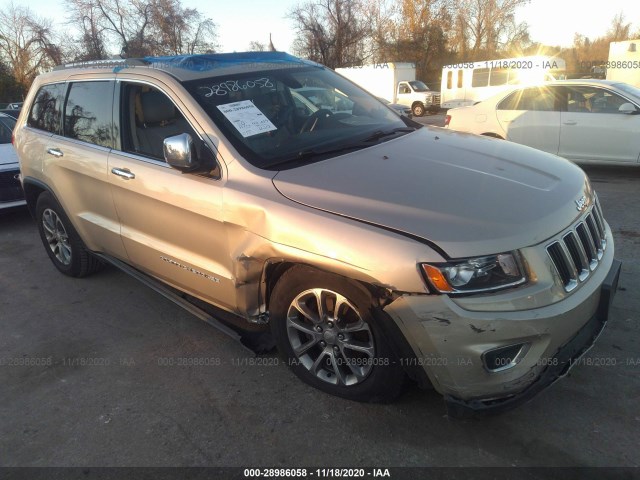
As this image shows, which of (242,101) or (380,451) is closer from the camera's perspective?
(380,451)

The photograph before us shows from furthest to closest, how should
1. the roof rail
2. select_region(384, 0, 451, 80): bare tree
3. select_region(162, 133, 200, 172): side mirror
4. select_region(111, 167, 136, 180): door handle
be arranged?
select_region(384, 0, 451, 80): bare tree, the roof rail, select_region(111, 167, 136, 180): door handle, select_region(162, 133, 200, 172): side mirror

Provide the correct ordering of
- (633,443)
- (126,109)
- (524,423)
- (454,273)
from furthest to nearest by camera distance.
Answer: (126,109)
(524,423)
(633,443)
(454,273)

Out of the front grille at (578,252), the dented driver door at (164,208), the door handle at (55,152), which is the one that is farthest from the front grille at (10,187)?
the front grille at (578,252)

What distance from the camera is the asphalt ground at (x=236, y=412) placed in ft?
7.97

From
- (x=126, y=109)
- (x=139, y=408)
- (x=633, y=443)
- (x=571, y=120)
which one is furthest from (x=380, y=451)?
(x=571, y=120)

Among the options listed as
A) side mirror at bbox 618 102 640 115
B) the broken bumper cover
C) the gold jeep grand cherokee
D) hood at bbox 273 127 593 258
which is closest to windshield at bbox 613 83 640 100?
side mirror at bbox 618 102 640 115

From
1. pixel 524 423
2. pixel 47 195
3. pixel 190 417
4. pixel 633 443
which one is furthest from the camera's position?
pixel 47 195

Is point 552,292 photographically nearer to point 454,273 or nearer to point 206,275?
point 454,273

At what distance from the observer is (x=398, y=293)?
7.33 ft

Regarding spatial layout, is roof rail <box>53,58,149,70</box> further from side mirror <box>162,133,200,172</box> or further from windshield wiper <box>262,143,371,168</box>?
windshield wiper <box>262,143,371,168</box>

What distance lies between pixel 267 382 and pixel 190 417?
19.5 inches

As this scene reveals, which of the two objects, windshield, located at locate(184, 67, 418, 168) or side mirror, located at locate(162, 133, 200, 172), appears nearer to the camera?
side mirror, located at locate(162, 133, 200, 172)

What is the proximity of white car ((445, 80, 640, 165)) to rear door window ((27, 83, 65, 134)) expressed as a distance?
254 inches

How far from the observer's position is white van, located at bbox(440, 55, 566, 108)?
67.1 ft
